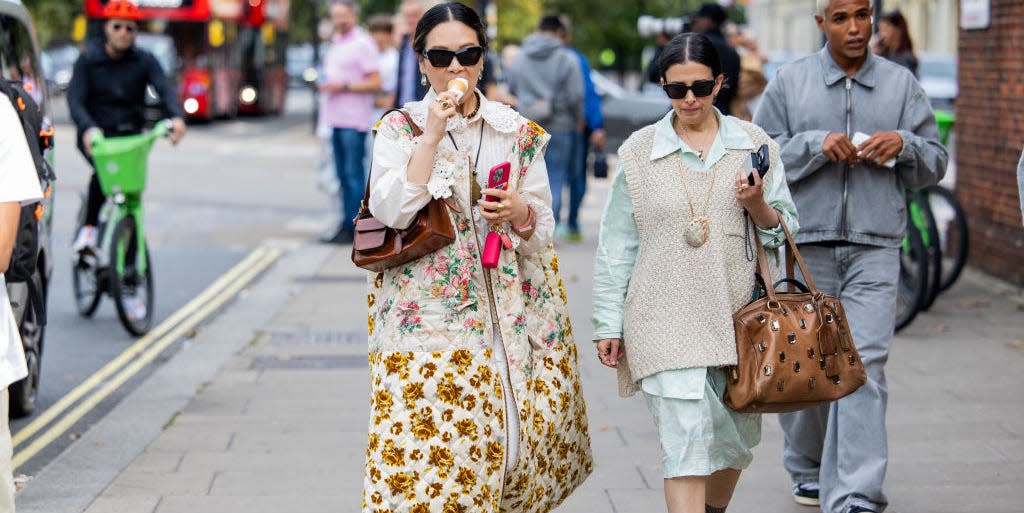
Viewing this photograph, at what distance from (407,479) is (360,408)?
10.6 ft

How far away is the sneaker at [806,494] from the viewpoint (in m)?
5.41

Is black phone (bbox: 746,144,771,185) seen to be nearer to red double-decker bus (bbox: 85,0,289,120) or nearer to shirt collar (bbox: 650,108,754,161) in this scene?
shirt collar (bbox: 650,108,754,161)

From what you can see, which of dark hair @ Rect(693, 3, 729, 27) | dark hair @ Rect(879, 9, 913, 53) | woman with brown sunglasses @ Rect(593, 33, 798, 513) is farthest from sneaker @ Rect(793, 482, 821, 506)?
dark hair @ Rect(879, 9, 913, 53)

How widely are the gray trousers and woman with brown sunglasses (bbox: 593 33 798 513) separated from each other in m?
0.82

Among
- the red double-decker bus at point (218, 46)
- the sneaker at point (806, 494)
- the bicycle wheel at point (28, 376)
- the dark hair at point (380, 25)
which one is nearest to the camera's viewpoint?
the sneaker at point (806, 494)

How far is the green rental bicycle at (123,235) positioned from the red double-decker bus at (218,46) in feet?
57.9

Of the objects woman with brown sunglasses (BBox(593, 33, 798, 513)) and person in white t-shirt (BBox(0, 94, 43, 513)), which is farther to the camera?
woman with brown sunglasses (BBox(593, 33, 798, 513))

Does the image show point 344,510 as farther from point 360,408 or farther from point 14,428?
point 14,428

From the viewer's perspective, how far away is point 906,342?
8.63m

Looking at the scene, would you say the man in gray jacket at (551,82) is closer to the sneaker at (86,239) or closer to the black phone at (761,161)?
the sneaker at (86,239)

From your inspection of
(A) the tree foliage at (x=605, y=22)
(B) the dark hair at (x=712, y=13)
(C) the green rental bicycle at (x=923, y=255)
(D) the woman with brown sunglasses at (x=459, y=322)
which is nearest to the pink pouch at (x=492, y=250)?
(D) the woman with brown sunglasses at (x=459, y=322)

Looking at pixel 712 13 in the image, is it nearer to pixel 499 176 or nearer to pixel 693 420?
pixel 693 420

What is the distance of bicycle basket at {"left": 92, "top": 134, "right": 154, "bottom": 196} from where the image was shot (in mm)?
8633

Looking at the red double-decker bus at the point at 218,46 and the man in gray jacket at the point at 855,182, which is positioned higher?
the red double-decker bus at the point at 218,46
